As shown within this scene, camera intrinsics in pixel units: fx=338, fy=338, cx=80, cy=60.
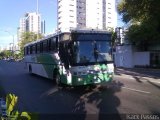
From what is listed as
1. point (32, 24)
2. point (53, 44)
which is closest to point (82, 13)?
point (32, 24)

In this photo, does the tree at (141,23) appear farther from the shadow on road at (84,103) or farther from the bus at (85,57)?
the shadow on road at (84,103)

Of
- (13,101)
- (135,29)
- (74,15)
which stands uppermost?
(74,15)

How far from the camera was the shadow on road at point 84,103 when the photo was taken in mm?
10023

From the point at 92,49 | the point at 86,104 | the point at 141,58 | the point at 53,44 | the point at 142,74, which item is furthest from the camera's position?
the point at 141,58

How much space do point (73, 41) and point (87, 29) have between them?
1.14 metres

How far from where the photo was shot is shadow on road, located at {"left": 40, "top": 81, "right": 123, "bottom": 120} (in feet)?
32.9

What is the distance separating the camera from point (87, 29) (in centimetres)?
1599

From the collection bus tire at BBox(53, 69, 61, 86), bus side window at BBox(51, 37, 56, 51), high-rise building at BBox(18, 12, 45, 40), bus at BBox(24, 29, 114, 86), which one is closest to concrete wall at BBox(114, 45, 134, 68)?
bus side window at BBox(51, 37, 56, 51)

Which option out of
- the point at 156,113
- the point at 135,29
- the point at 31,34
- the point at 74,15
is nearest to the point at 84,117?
the point at 156,113

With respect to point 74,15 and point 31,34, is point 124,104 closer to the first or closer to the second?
point 31,34

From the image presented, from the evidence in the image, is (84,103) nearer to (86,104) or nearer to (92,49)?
(86,104)

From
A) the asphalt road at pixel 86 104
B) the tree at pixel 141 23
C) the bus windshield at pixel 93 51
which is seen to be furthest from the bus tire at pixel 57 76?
the tree at pixel 141 23

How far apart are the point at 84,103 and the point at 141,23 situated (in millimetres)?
33545

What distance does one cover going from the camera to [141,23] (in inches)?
1748
